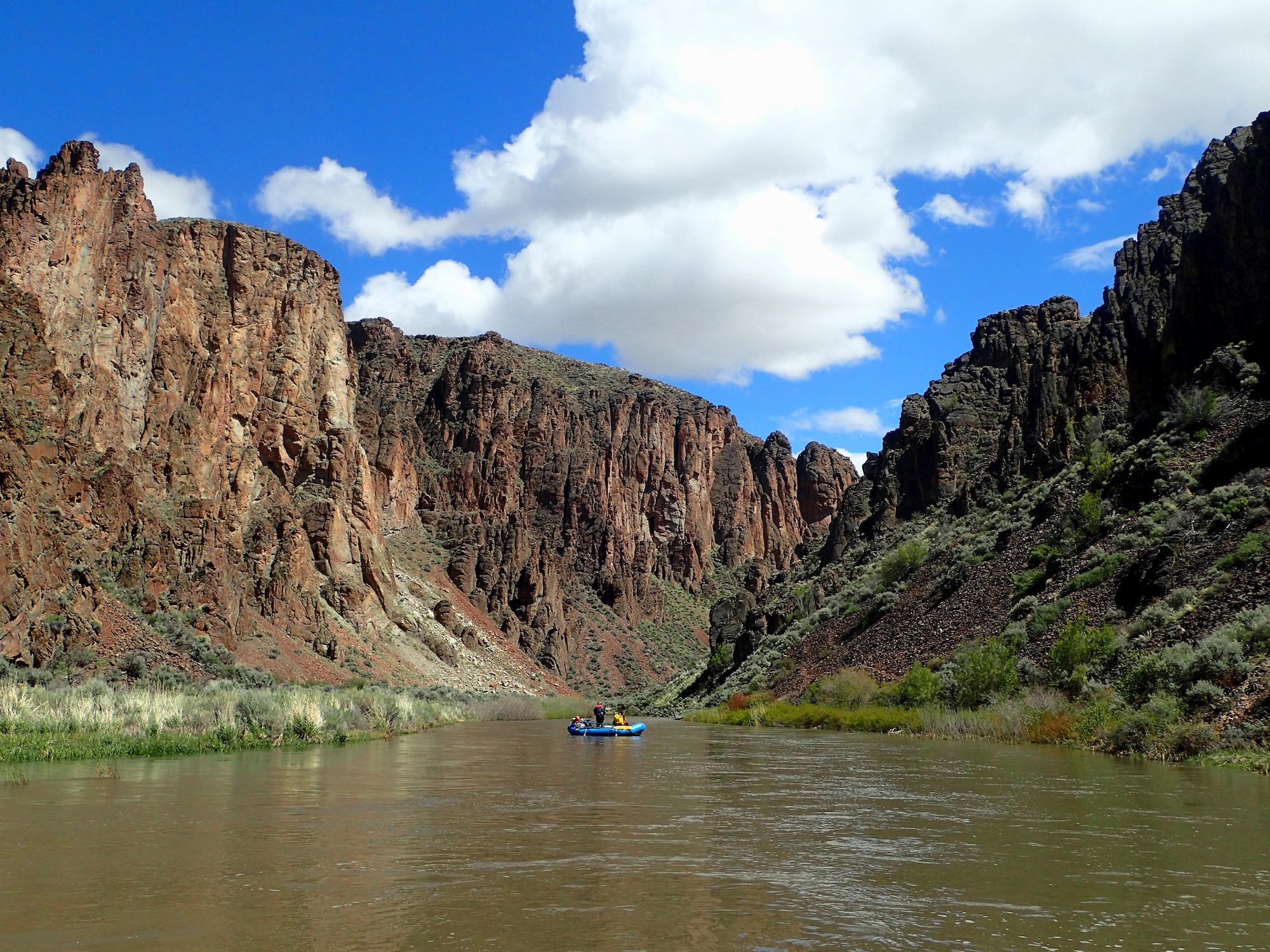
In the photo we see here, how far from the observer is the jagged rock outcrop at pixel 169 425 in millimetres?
42000

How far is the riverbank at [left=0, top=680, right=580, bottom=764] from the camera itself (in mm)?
25469

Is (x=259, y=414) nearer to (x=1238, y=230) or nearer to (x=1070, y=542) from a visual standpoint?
(x=1070, y=542)

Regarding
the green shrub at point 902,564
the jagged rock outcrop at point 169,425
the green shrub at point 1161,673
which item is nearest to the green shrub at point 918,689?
the green shrub at point 1161,673

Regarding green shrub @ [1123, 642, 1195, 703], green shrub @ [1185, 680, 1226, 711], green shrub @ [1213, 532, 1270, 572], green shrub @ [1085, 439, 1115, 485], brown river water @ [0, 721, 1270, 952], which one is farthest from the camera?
green shrub @ [1085, 439, 1115, 485]

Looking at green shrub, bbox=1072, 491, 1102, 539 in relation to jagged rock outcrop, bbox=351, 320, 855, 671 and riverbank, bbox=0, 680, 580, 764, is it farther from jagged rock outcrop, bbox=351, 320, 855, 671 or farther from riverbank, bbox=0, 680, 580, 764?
jagged rock outcrop, bbox=351, 320, 855, 671

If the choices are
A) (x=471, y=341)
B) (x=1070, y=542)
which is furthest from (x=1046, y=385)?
(x=471, y=341)

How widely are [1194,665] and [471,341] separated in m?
148

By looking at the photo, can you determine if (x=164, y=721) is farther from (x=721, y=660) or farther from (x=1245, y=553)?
(x=721, y=660)

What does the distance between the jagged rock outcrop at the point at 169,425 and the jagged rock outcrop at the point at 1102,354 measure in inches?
1607

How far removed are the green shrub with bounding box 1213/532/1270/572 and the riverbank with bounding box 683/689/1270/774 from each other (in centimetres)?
628

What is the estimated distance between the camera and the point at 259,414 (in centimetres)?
8006

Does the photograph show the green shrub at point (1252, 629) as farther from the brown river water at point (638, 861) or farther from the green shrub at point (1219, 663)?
the brown river water at point (638, 861)

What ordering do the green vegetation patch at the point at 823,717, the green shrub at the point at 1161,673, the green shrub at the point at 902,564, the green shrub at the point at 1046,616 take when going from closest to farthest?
the green shrub at the point at 1161,673
the green shrub at the point at 1046,616
the green vegetation patch at the point at 823,717
the green shrub at the point at 902,564

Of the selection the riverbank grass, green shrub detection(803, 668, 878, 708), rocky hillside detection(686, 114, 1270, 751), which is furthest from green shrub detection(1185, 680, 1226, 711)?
green shrub detection(803, 668, 878, 708)
